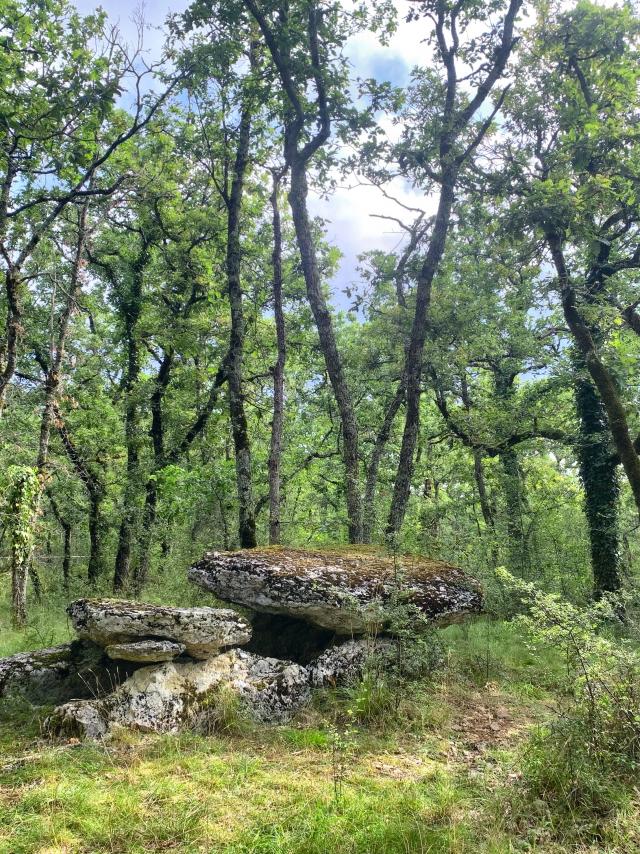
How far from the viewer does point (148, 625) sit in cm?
612

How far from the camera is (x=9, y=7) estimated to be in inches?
369

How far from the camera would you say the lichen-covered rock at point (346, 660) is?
6.64 metres

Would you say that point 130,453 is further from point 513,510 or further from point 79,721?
point 79,721

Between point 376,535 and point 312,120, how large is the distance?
31.1 ft

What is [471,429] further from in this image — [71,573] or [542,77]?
[71,573]

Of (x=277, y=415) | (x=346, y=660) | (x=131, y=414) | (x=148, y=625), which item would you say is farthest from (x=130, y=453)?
(x=346, y=660)

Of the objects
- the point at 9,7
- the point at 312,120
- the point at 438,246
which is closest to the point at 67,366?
the point at 9,7

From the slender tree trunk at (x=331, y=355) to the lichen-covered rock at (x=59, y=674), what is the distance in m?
5.49

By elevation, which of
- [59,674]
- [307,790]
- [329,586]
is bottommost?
[307,790]

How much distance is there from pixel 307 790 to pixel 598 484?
11.4 m

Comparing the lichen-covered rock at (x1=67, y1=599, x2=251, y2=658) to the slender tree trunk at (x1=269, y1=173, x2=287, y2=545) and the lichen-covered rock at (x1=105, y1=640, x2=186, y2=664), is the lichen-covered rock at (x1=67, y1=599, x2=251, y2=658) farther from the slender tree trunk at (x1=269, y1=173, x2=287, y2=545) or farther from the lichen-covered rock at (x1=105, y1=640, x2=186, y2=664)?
the slender tree trunk at (x1=269, y1=173, x2=287, y2=545)

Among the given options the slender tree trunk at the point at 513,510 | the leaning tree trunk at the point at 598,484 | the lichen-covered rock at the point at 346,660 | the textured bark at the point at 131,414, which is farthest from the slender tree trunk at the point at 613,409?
the textured bark at the point at 131,414

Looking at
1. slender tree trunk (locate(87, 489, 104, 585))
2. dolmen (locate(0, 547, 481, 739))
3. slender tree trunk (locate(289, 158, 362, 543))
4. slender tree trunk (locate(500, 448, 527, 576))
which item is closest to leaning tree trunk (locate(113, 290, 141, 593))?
slender tree trunk (locate(87, 489, 104, 585))

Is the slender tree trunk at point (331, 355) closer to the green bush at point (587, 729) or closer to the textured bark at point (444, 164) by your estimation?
the textured bark at point (444, 164)
